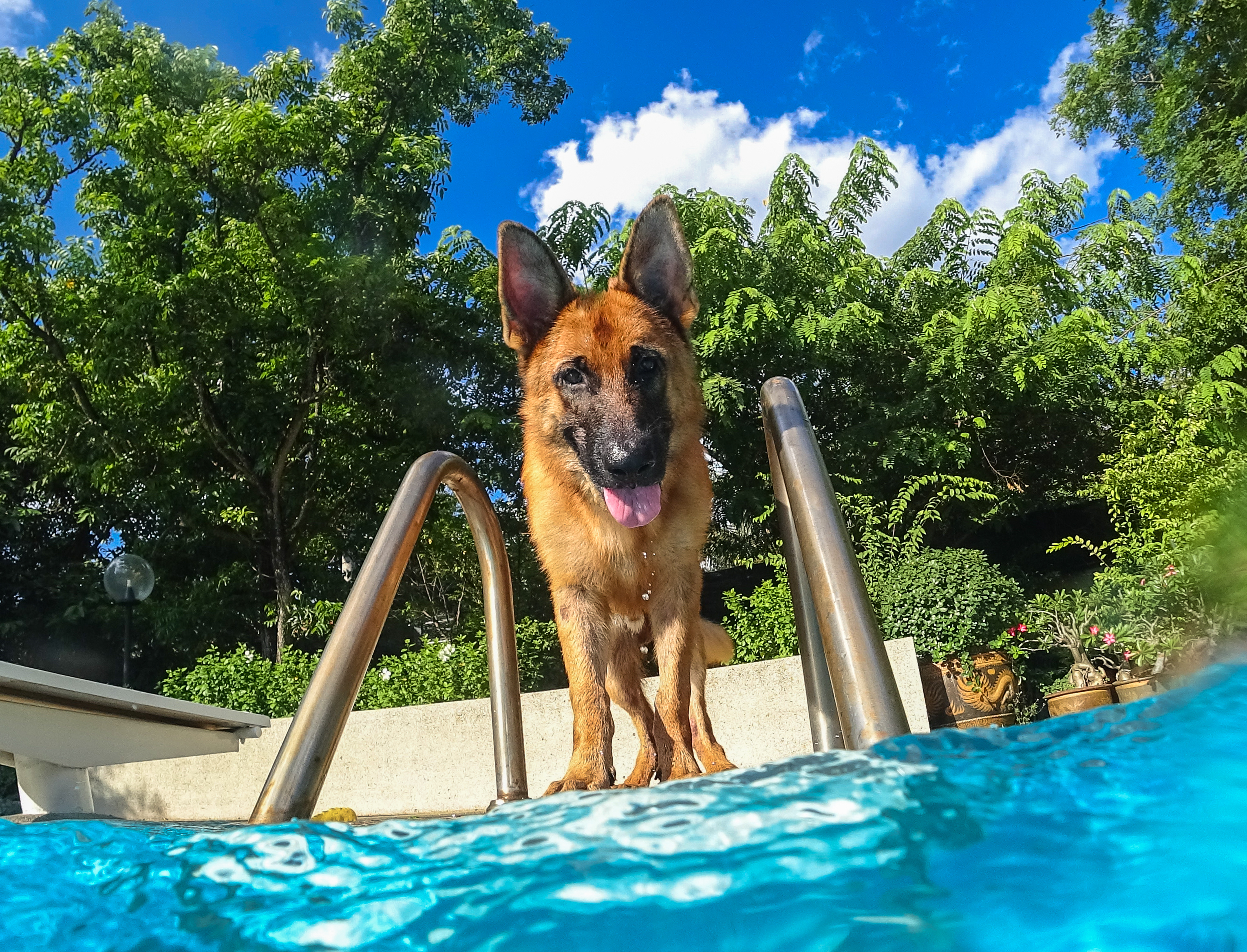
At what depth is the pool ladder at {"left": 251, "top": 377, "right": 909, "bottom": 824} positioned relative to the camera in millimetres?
1003

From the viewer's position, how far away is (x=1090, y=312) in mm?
9742

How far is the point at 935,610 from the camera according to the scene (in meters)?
7.02

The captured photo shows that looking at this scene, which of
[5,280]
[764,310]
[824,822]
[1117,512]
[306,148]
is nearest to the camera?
[824,822]

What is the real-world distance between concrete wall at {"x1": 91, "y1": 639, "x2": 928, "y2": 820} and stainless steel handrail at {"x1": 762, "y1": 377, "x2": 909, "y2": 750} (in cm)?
430

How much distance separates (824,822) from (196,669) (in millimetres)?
10647

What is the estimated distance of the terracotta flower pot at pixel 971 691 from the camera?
6590 mm

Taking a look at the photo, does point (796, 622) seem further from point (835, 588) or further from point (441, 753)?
point (441, 753)

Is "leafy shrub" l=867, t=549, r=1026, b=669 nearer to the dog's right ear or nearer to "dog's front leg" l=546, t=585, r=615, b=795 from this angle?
"dog's front leg" l=546, t=585, r=615, b=795

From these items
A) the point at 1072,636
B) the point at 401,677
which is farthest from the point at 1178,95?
the point at 401,677

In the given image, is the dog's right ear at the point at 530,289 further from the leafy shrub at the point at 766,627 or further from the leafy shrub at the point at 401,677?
the leafy shrub at the point at 401,677

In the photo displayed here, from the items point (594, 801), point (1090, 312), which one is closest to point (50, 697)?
point (594, 801)

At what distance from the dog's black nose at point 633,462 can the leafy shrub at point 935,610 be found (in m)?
5.22

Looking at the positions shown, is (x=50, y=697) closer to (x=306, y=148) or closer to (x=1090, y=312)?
(x=1090, y=312)

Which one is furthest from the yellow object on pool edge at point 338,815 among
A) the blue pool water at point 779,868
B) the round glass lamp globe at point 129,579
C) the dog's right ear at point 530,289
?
the round glass lamp globe at point 129,579
